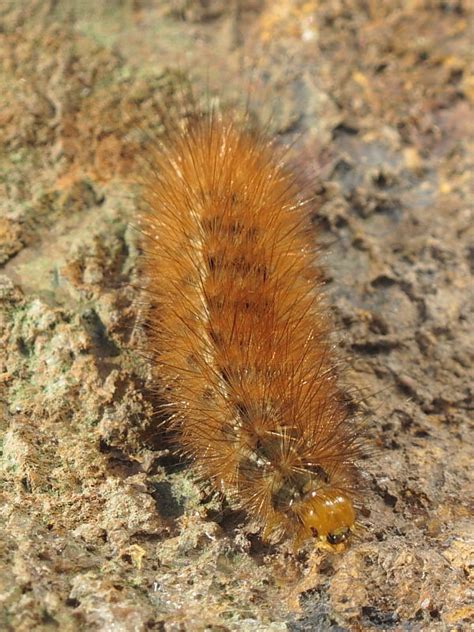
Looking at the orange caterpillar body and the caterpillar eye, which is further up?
the orange caterpillar body

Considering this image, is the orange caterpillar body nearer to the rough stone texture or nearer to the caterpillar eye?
the caterpillar eye

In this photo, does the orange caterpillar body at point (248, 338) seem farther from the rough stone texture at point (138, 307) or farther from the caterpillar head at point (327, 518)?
the rough stone texture at point (138, 307)

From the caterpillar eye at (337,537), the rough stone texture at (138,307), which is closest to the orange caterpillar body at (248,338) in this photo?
the caterpillar eye at (337,537)

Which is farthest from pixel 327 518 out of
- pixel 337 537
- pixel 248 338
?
pixel 248 338

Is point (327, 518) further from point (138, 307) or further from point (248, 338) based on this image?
point (138, 307)

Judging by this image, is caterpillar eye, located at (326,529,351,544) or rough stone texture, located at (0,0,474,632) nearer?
rough stone texture, located at (0,0,474,632)

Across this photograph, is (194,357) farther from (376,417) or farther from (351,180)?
(351,180)

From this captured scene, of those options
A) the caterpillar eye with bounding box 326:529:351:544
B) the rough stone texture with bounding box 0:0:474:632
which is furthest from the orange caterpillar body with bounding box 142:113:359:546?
the rough stone texture with bounding box 0:0:474:632

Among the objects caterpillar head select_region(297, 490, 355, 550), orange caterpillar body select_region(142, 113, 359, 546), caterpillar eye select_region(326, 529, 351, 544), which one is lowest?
caterpillar eye select_region(326, 529, 351, 544)
